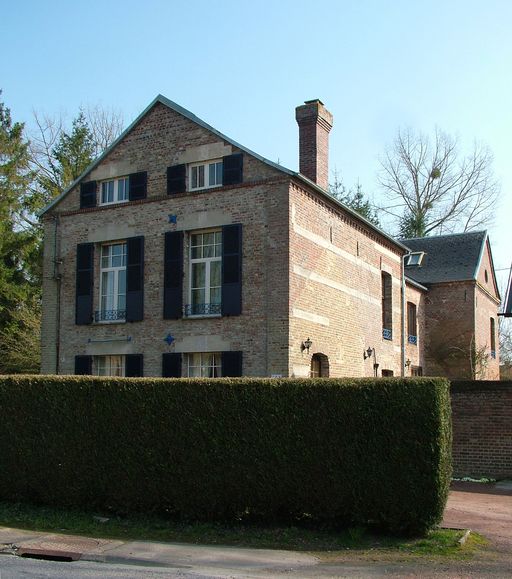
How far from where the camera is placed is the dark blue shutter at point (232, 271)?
17.4 meters

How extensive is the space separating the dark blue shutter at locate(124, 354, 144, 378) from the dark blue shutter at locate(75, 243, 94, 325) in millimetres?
1829

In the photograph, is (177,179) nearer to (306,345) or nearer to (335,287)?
(335,287)

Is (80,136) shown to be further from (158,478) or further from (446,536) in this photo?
(446,536)

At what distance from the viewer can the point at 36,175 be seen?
34.9 meters

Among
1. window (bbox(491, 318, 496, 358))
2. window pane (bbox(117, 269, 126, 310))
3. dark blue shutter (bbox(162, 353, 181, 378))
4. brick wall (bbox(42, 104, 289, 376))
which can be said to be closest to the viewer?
brick wall (bbox(42, 104, 289, 376))

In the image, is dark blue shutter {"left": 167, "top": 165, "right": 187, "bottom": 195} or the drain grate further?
dark blue shutter {"left": 167, "top": 165, "right": 187, "bottom": 195}

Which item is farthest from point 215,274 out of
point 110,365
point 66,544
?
point 66,544

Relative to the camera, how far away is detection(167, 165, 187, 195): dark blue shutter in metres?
18.8

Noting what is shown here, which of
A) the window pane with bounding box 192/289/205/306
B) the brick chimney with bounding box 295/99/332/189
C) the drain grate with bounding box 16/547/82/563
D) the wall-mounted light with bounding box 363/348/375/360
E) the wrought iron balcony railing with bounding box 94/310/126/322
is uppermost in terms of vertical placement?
the brick chimney with bounding box 295/99/332/189

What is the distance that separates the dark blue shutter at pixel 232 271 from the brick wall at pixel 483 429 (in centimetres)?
570

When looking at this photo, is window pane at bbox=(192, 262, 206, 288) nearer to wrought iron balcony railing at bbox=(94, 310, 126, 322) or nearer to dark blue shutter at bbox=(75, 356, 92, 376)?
wrought iron balcony railing at bbox=(94, 310, 126, 322)

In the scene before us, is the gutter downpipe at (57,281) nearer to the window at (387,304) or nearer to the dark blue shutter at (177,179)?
the dark blue shutter at (177,179)

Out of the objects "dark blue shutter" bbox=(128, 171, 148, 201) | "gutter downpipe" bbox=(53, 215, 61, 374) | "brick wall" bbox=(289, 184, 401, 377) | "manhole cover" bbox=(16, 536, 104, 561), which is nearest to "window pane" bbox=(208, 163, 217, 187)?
"dark blue shutter" bbox=(128, 171, 148, 201)

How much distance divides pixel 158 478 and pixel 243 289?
786 centimetres
